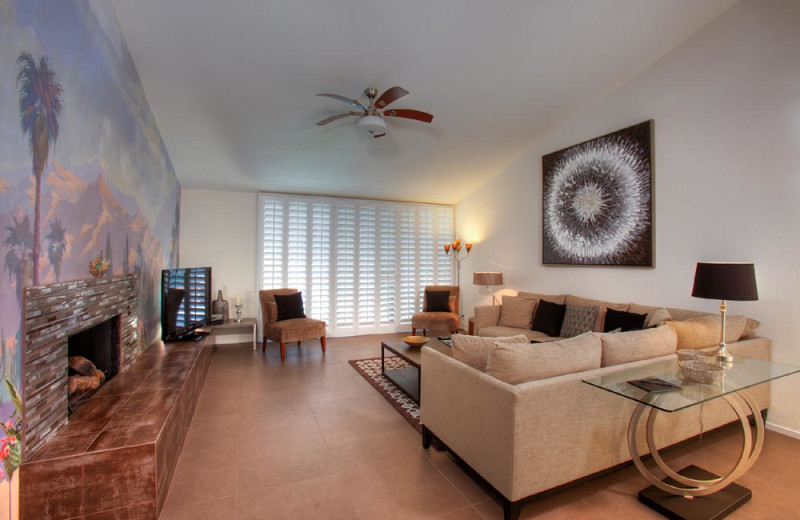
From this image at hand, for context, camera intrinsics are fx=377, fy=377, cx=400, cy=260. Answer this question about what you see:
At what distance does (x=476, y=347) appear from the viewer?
2.26 m

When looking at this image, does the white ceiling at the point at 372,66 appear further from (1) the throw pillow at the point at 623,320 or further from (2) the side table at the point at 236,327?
(1) the throw pillow at the point at 623,320

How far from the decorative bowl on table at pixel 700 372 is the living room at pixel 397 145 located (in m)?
0.76

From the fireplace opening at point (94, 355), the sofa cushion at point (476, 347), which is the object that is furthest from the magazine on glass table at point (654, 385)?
the fireplace opening at point (94, 355)

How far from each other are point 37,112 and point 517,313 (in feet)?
15.7

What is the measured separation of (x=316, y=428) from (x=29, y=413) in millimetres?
1749

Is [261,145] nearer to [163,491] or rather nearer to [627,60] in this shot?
[163,491]

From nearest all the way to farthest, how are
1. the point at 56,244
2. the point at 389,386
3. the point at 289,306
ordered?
the point at 56,244
the point at 389,386
the point at 289,306

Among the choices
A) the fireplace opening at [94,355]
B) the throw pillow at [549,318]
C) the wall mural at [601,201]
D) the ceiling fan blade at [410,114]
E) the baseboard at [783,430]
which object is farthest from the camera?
the throw pillow at [549,318]

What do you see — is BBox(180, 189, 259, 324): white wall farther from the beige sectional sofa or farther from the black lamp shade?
the black lamp shade

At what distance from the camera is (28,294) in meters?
1.75

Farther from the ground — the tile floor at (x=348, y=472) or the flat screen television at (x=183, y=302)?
the flat screen television at (x=183, y=302)

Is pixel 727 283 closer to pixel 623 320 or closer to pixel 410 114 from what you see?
pixel 623 320

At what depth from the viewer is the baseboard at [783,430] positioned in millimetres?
2902

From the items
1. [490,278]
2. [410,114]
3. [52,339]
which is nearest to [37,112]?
[52,339]
